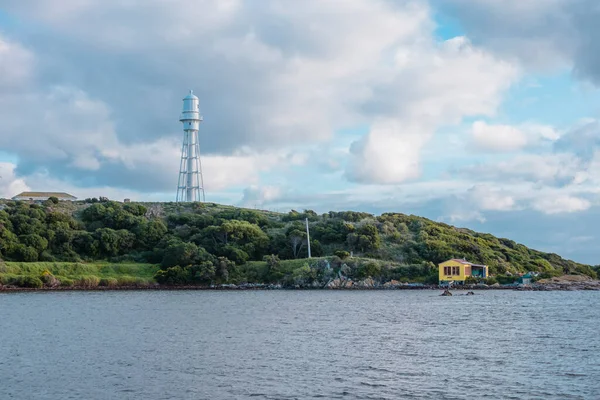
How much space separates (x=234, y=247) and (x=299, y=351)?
252 feet

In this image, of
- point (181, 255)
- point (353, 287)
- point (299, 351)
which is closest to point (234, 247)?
point (181, 255)

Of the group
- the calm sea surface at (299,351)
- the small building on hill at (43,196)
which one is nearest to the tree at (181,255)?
the calm sea surface at (299,351)

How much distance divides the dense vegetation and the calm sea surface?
1390 inches

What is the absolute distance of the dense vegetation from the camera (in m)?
110

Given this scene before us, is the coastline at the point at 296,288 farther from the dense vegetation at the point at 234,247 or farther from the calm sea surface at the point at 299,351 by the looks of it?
the calm sea surface at the point at 299,351

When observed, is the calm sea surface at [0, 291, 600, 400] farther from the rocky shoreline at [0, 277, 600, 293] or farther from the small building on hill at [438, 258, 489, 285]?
the small building on hill at [438, 258, 489, 285]

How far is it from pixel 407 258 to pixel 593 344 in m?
76.0

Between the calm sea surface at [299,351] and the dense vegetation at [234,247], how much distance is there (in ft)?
116

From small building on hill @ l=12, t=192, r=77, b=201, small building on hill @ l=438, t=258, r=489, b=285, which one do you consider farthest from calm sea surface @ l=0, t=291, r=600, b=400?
small building on hill @ l=12, t=192, r=77, b=201

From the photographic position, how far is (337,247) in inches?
4961

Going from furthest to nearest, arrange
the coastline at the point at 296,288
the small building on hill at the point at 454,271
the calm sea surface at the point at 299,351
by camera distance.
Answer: the small building on hill at the point at 454,271 < the coastline at the point at 296,288 < the calm sea surface at the point at 299,351

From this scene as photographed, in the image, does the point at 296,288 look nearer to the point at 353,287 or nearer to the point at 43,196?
the point at 353,287

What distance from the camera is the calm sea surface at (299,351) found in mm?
30734

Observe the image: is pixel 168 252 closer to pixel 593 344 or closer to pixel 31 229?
pixel 31 229
